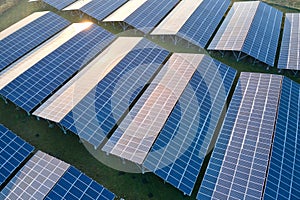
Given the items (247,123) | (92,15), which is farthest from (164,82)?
(92,15)

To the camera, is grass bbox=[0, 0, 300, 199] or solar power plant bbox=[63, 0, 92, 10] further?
solar power plant bbox=[63, 0, 92, 10]

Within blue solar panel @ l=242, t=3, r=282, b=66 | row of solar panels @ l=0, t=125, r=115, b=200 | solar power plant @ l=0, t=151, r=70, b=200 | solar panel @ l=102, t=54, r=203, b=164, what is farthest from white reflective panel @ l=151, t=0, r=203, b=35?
row of solar panels @ l=0, t=125, r=115, b=200

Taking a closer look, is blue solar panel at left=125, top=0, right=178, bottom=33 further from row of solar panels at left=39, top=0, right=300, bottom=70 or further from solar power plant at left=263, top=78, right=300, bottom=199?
solar power plant at left=263, top=78, right=300, bottom=199

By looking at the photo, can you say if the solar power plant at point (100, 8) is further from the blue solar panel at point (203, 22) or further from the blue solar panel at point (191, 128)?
the blue solar panel at point (191, 128)

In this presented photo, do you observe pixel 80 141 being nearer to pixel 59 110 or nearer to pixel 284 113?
pixel 59 110

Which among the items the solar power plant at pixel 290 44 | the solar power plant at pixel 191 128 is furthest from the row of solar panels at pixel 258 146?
the solar power plant at pixel 290 44

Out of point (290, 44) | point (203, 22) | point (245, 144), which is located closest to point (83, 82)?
point (245, 144)

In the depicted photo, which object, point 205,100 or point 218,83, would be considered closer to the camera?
point 205,100

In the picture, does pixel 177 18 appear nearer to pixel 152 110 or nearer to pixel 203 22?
pixel 203 22
